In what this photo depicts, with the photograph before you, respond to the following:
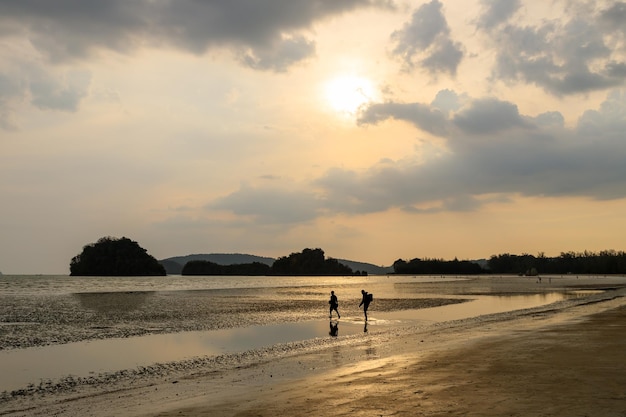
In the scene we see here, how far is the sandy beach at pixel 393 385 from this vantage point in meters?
11.2

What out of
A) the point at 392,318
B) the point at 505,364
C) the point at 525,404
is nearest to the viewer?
the point at 525,404

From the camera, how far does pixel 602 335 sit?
72.8 feet

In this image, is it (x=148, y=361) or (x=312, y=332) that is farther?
(x=312, y=332)

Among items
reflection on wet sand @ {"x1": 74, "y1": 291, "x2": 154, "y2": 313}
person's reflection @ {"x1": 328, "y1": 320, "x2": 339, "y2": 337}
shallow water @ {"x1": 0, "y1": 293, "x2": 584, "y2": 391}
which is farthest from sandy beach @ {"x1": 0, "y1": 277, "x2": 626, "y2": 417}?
reflection on wet sand @ {"x1": 74, "y1": 291, "x2": 154, "y2": 313}

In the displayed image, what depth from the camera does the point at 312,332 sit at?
29.9 m

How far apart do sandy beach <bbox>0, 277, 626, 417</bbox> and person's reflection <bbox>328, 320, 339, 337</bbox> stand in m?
6.80

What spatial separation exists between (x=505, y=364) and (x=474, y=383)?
10.2 feet

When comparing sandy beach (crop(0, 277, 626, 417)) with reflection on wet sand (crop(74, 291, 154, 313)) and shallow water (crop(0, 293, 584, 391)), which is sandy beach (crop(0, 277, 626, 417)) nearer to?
shallow water (crop(0, 293, 584, 391))

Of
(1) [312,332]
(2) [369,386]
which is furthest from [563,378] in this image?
(1) [312,332]

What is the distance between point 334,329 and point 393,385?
701 inches

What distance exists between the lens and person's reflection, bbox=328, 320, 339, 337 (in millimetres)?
29048

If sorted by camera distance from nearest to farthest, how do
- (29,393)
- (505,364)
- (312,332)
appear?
(29,393) → (505,364) → (312,332)

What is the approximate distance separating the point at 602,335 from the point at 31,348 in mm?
23686

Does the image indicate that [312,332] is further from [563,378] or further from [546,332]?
[563,378]
